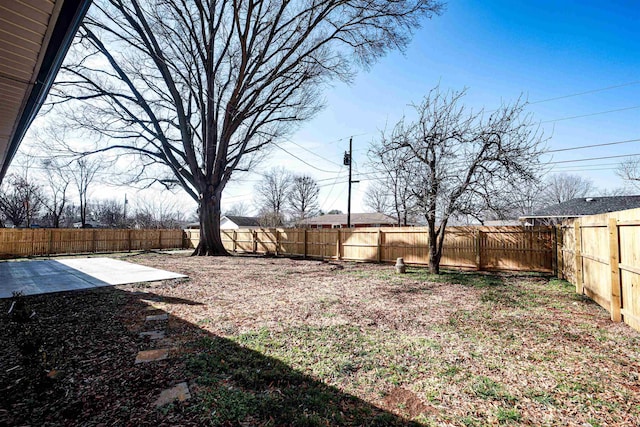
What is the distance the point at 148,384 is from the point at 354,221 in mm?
32148

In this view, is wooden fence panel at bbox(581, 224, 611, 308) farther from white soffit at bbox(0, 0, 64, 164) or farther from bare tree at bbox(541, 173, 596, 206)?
bare tree at bbox(541, 173, 596, 206)

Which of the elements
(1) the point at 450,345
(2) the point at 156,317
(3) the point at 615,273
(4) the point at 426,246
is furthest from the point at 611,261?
(2) the point at 156,317

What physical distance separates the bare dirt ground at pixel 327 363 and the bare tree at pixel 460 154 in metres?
3.20

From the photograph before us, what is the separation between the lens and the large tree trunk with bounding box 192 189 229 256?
49.5 feet

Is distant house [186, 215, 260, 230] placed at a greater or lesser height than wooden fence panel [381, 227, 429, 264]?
greater

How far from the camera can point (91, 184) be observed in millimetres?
28984

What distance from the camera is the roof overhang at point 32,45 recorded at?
1842 mm

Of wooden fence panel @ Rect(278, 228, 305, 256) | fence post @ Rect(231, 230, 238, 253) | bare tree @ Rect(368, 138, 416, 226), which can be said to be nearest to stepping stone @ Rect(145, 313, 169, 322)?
bare tree @ Rect(368, 138, 416, 226)

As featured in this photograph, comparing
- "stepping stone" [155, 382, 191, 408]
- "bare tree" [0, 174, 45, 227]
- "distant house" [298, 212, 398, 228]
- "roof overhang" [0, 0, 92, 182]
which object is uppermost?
"bare tree" [0, 174, 45, 227]

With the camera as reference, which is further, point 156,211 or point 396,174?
point 156,211

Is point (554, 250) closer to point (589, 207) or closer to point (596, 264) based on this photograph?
point (596, 264)

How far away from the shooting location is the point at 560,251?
7863 mm

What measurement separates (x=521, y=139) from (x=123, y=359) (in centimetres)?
944

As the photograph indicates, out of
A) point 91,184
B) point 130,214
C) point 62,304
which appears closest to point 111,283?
point 62,304
